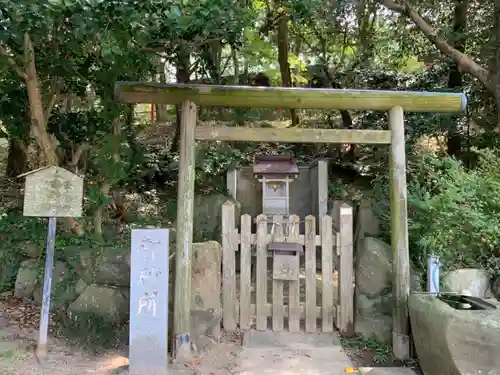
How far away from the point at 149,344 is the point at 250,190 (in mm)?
4569

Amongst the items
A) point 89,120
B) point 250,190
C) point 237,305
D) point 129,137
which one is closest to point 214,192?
point 250,190

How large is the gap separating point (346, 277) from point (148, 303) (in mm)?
2201

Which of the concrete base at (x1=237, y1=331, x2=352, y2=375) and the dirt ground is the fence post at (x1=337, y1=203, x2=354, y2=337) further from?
the dirt ground

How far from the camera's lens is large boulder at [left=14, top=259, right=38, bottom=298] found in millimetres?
5496

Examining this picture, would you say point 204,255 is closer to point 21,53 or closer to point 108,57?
point 108,57

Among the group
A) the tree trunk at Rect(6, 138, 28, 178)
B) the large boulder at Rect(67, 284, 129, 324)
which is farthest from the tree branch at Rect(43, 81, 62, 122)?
the tree trunk at Rect(6, 138, 28, 178)

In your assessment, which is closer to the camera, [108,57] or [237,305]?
[108,57]

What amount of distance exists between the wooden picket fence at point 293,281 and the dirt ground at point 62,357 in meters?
0.42

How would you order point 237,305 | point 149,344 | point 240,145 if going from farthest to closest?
point 240,145
point 237,305
point 149,344

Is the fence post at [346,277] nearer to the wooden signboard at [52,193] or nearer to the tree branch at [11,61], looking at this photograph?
the wooden signboard at [52,193]

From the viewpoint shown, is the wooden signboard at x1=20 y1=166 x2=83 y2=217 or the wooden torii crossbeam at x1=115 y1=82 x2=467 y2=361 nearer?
the wooden signboard at x1=20 y1=166 x2=83 y2=217

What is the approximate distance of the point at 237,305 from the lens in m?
4.93

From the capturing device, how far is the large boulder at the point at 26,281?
5.50 metres

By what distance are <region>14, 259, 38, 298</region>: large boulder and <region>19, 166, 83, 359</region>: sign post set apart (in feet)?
5.30
